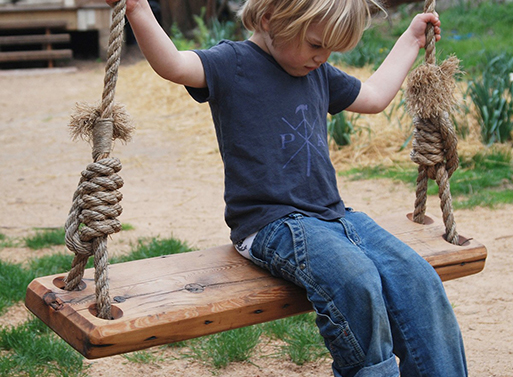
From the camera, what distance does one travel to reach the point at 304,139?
7.05 ft

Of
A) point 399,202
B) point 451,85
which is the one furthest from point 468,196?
point 451,85

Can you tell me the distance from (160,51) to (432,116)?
3.56 ft

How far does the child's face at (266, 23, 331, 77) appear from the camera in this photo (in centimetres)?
202

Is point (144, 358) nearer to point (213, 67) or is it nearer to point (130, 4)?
point (213, 67)

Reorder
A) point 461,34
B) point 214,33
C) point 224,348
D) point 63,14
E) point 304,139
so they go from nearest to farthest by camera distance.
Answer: point 304,139 → point 224,348 → point 214,33 → point 461,34 → point 63,14

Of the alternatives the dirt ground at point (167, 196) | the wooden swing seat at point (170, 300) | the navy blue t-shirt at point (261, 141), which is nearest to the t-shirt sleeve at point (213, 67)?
the navy blue t-shirt at point (261, 141)

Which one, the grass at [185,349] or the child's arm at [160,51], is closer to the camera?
the child's arm at [160,51]

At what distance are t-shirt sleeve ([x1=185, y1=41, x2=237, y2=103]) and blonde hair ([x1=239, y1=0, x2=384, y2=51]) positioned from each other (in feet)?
0.50

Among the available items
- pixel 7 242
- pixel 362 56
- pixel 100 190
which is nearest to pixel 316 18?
pixel 100 190

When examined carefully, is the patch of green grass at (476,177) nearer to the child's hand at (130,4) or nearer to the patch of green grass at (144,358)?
the patch of green grass at (144,358)

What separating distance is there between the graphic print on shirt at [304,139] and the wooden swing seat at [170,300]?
385 mm

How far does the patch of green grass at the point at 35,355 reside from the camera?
8.11 ft

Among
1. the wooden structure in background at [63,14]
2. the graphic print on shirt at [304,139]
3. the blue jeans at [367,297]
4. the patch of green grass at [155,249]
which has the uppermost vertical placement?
the wooden structure in background at [63,14]

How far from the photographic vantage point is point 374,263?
2.03 m
